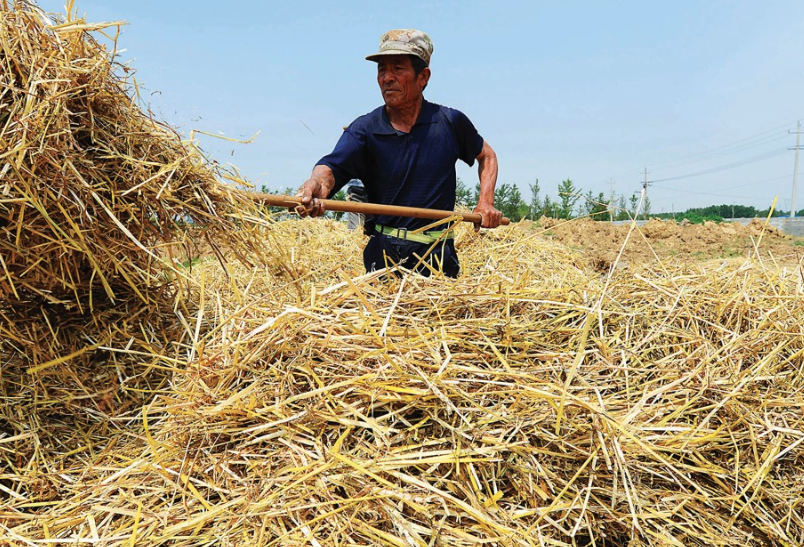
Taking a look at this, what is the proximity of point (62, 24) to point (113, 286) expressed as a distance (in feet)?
3.37

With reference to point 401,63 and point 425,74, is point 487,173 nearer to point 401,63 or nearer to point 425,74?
point 425,74

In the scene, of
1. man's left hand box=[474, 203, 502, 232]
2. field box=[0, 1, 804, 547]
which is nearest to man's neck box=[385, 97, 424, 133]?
man's left hand box=[474, 203, 502, 232]

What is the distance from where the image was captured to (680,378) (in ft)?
6.21

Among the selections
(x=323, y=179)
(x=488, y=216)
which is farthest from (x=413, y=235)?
(x=323, y=179)

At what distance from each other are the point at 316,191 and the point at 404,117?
2.48 feet

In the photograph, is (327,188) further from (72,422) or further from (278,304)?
(72,422)

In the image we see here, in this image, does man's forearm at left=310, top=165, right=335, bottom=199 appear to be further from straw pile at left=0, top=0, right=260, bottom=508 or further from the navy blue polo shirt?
straw pile at left=0, top=0, right=260, bottom=508

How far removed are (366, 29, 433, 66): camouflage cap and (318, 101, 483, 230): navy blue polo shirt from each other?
33cm

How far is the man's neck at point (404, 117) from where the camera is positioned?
9.95 ft

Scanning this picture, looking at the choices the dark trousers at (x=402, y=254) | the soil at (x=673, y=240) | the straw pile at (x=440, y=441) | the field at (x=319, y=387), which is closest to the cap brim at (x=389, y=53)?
the dark trousers at (x=402, y=254)

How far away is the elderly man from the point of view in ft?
9.45

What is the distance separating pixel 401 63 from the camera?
2.88 m

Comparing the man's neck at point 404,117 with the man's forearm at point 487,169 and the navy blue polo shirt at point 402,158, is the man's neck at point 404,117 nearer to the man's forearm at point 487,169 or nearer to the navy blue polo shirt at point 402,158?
the navy blue polo shirt at point 402,158

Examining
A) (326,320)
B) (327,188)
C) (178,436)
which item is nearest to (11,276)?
(178,436)
